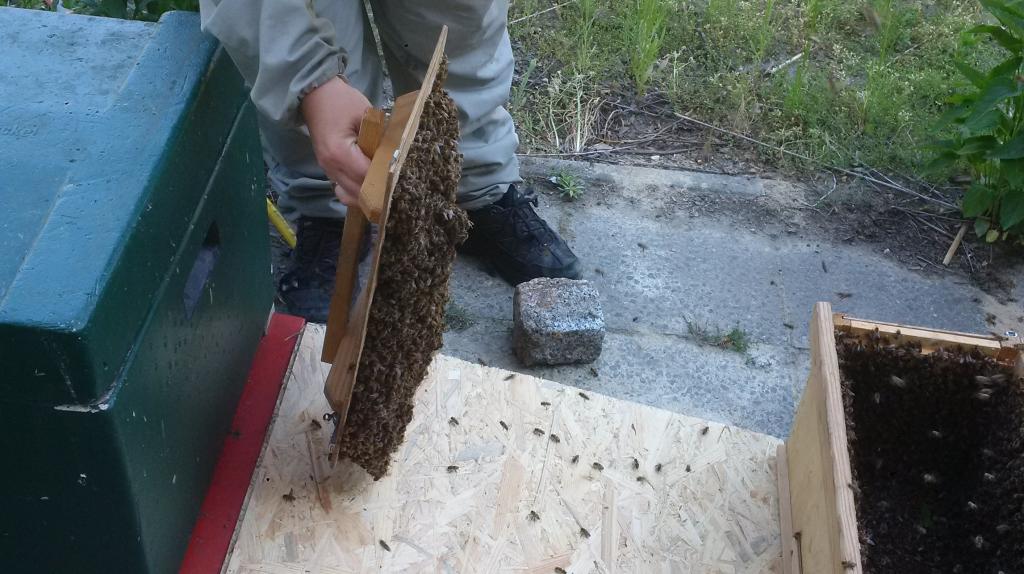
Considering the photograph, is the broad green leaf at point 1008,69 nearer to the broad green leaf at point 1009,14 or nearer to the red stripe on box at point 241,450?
the broad green leaf at point 1009,14

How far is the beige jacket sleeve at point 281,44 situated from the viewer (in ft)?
5.53

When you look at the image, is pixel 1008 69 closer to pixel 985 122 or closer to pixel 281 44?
pixel 985 122

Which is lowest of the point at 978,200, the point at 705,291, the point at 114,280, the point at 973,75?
the point at 705,291

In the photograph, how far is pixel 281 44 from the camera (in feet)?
5.54

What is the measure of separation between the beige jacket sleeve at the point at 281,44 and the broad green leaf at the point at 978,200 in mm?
2416

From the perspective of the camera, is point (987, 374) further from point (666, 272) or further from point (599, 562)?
point (666, 272)

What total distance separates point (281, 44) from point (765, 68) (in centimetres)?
293


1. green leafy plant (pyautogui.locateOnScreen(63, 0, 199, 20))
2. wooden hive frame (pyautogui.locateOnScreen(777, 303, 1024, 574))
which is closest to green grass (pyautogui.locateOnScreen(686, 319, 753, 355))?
wooden hive frame (pyautogui.locateOnScreen(777, 303, 1024, 574))

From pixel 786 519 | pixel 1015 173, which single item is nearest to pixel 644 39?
pixel 1015 173

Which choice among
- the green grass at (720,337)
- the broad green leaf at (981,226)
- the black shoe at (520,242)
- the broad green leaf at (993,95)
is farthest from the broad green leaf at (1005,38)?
the black shoe at (520,242)

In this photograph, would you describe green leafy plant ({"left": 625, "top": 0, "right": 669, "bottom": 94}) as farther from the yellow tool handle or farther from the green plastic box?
the green plastic box

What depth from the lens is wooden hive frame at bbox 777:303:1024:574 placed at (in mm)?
1477

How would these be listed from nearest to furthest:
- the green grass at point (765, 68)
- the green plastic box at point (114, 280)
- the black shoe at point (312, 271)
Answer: the green plastic box at point (114, 280) < the black shoe at point (312, 271) < the green grass at point (765, 68)

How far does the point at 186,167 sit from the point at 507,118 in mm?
→ 1530
